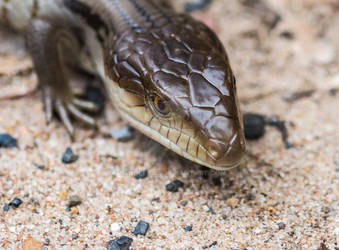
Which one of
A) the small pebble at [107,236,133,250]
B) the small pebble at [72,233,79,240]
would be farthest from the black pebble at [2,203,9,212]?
the small pebble at [107,236,133,250]

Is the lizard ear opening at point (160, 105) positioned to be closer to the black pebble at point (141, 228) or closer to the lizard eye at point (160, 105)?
the lizard eye at point (160, 105)

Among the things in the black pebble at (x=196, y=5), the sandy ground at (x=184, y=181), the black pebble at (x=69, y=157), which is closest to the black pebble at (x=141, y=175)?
the sandy ground at (x=184, y=181)

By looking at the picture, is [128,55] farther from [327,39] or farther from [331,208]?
[327,39]

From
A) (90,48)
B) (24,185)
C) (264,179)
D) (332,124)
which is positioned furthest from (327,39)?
(24,185)

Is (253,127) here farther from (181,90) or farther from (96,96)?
(96,96)

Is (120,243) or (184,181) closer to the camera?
(120,243)

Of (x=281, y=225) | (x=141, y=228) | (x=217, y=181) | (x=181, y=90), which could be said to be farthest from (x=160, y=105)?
(x=281, y=225)

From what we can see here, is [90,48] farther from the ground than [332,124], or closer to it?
closer to it

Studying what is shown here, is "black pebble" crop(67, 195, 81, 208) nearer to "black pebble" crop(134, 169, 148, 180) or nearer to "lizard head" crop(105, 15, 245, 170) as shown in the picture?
"black pebble" crop(134, 169, 148, 180)
